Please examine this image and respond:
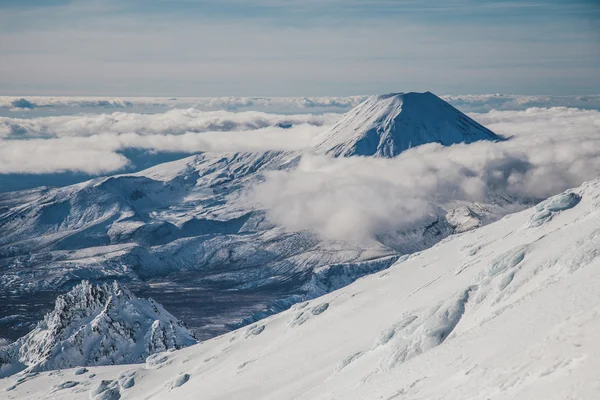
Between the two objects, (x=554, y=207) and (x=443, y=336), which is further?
(x=554, y=207)

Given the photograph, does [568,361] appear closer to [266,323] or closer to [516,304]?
[516,304]

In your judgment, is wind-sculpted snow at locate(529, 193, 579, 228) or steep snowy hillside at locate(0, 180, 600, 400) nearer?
steep snowy hillside at locate(0, 180, 600, 400)

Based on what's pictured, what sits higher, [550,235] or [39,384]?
[550,235]

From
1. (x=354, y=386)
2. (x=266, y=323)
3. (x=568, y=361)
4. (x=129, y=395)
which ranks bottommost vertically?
(x=129, y=395)

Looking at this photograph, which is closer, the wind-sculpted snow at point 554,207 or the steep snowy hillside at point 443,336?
the steep snowy hillside at point 443,336

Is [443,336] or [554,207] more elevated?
[554,207]

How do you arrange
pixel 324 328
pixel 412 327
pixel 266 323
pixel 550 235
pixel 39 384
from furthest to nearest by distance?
pixel 39 384 < pixel 266 323 < pixel 324 328 < pixel 550 235 < pixel 412 327

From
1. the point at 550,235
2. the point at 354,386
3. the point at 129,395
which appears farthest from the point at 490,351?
the point at 129,395

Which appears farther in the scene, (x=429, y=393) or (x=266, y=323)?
(x=266, y=323)
